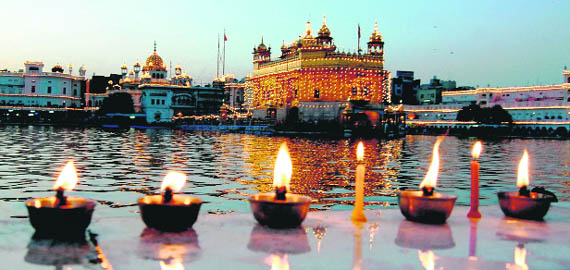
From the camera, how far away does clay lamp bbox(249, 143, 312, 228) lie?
6.43m

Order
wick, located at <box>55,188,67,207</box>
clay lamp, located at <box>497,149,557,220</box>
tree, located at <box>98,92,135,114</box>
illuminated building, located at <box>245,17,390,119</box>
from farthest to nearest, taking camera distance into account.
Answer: tree, located at <box>98,92,135,114</box> → illuminated building, located at <box>245,17,390,119</box> → clay lamp, located at <box>497,149,557,220</box> → wick, located at <box>55,188,67,207</box>

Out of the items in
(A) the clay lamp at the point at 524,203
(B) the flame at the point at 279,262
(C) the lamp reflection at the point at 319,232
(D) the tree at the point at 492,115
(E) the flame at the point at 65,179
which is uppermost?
(D) the tree at the point at 492,115

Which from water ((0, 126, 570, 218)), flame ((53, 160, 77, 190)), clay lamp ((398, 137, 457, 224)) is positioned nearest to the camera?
flame ((53, 160, 77, 190))

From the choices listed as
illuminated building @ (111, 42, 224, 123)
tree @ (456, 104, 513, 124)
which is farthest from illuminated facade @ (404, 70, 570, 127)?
illuminated building @ (111, 42, 224, 123)

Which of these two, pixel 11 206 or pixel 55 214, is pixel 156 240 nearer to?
pixel 55 214

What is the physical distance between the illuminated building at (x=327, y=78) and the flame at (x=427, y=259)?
8605 centimetres

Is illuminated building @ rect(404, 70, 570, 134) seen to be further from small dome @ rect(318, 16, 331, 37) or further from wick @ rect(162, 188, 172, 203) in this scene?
wick @ rect(162, 188, 172, 203)

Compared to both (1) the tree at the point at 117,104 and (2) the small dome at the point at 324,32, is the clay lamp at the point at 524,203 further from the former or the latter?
(1) the tree at the point at 117,104

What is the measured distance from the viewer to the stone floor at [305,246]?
16.9 ft

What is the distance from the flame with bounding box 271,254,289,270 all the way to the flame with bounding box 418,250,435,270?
3.98ft

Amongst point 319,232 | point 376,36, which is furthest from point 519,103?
point 319,232

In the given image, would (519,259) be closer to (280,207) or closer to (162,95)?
(280,207)

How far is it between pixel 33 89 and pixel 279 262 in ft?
440

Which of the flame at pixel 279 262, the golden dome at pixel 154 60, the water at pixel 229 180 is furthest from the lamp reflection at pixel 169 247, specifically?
the golden dome at pixel 154 60
